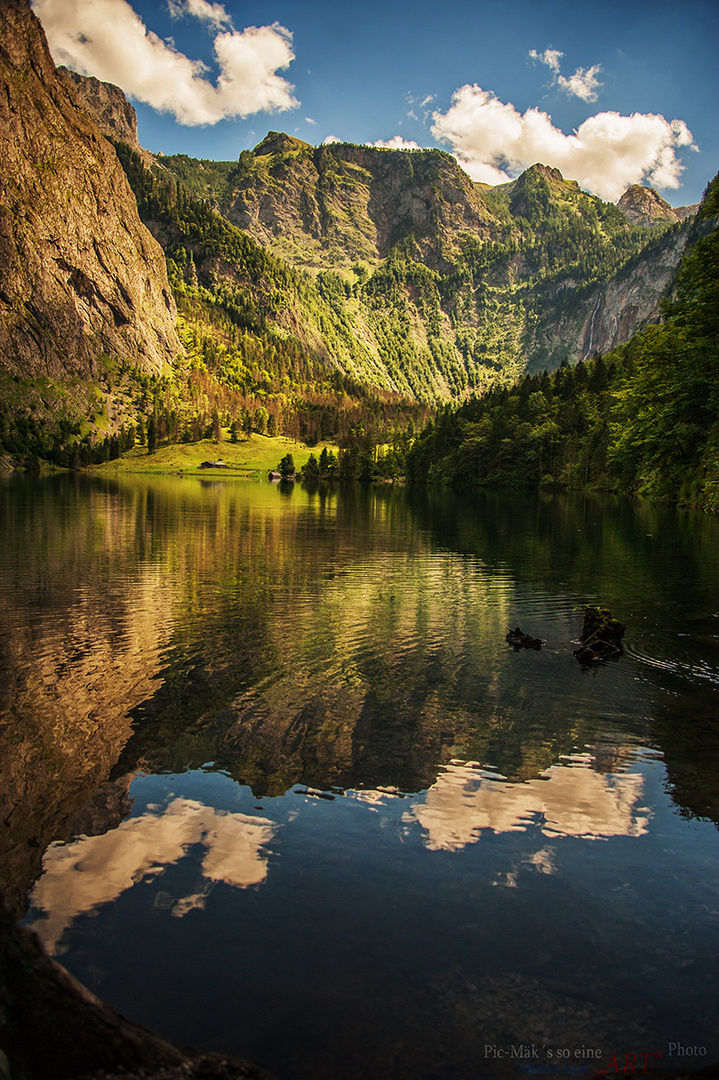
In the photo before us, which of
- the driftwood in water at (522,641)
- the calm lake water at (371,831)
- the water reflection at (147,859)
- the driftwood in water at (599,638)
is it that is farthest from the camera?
the driftwood in water at (522,641)

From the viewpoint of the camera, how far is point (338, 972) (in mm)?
7465

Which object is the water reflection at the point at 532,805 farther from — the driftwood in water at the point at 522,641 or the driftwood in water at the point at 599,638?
the driftwood in water at the point at 522,641

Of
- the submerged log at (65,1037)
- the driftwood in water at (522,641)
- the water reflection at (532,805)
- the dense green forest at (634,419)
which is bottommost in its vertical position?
the water reflection at (532,805)

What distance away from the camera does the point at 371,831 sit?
35.1 ft

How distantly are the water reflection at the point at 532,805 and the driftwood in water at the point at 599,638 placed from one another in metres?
8.56

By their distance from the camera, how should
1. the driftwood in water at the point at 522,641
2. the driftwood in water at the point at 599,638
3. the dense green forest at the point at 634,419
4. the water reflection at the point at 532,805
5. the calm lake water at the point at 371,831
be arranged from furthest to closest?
the dense green forest at the point at 634,419
the driftwood in water at the point at 522,641
the driftwood in water at the point at 599,638
the water reflection at the point at 532,805
the calm lake water at the point at 371,831

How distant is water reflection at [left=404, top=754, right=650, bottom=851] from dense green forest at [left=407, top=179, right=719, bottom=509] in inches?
1073

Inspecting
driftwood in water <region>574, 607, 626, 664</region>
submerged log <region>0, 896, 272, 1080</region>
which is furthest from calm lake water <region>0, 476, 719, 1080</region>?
submerged log <region>0, 896, 272, 1080</region>

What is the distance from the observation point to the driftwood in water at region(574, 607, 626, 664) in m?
21.5

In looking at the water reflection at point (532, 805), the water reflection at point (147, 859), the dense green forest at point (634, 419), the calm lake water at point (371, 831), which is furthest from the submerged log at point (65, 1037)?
the dense green forest at point (634, 419)

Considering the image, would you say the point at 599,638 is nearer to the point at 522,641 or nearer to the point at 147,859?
the point at 522,641

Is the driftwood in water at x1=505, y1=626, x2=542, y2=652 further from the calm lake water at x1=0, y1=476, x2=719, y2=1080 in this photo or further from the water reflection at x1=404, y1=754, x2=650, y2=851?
the water reflection at x1=404, y1=754, x2=650, y2=851

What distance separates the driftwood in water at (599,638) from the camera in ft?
70.5

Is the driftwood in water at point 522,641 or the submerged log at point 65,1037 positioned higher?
the submerged log at point 65,1037
